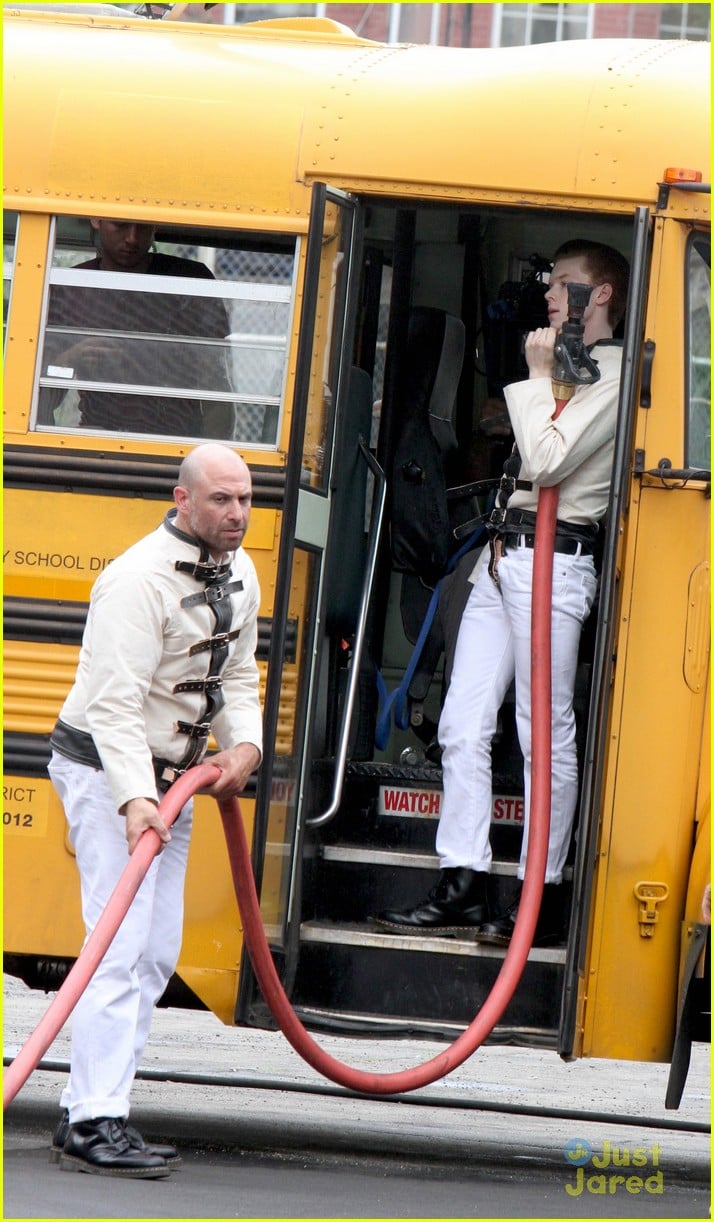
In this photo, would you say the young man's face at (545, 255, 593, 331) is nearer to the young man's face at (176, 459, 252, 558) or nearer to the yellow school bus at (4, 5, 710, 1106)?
the yellow school bus at (4, 5, 710, 1106)

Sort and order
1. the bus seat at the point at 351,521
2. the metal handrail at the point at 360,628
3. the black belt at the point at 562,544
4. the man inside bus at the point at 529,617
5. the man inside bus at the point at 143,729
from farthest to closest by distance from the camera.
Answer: the bus seat at the point at 351,521, the metal handrail at the point at 360,628, the black belt at the point at 562,544, the man inside bus at the point at 529,617, the man inside bus at the point at 143,729

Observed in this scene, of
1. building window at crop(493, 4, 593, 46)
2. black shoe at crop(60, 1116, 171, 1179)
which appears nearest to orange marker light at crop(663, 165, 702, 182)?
black shoe at crop(60, 1116, 171, 1179)

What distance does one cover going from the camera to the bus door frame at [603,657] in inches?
197

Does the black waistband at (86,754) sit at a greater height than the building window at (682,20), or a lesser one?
lesser

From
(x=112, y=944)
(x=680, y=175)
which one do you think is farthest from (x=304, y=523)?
→ (x=680, y=175)

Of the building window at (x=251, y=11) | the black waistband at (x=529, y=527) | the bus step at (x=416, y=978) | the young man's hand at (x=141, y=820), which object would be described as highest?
the building window at (x=251, y=11)

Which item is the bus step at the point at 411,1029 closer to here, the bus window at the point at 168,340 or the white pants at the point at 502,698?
the white pants at the point at 502,698

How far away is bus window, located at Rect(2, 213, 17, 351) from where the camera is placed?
546 centimetres

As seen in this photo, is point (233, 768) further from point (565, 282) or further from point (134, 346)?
point (565, 282)

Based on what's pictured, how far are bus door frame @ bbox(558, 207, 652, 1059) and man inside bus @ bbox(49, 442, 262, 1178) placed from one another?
37.5 inches

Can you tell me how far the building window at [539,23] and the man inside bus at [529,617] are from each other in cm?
1663

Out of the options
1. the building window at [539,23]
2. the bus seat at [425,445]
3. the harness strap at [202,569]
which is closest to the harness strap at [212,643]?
the harness strap at [202,569]

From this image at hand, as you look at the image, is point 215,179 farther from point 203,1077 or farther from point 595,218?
point 203,1077

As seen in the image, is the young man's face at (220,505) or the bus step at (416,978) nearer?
the young man's face at (220,505)
